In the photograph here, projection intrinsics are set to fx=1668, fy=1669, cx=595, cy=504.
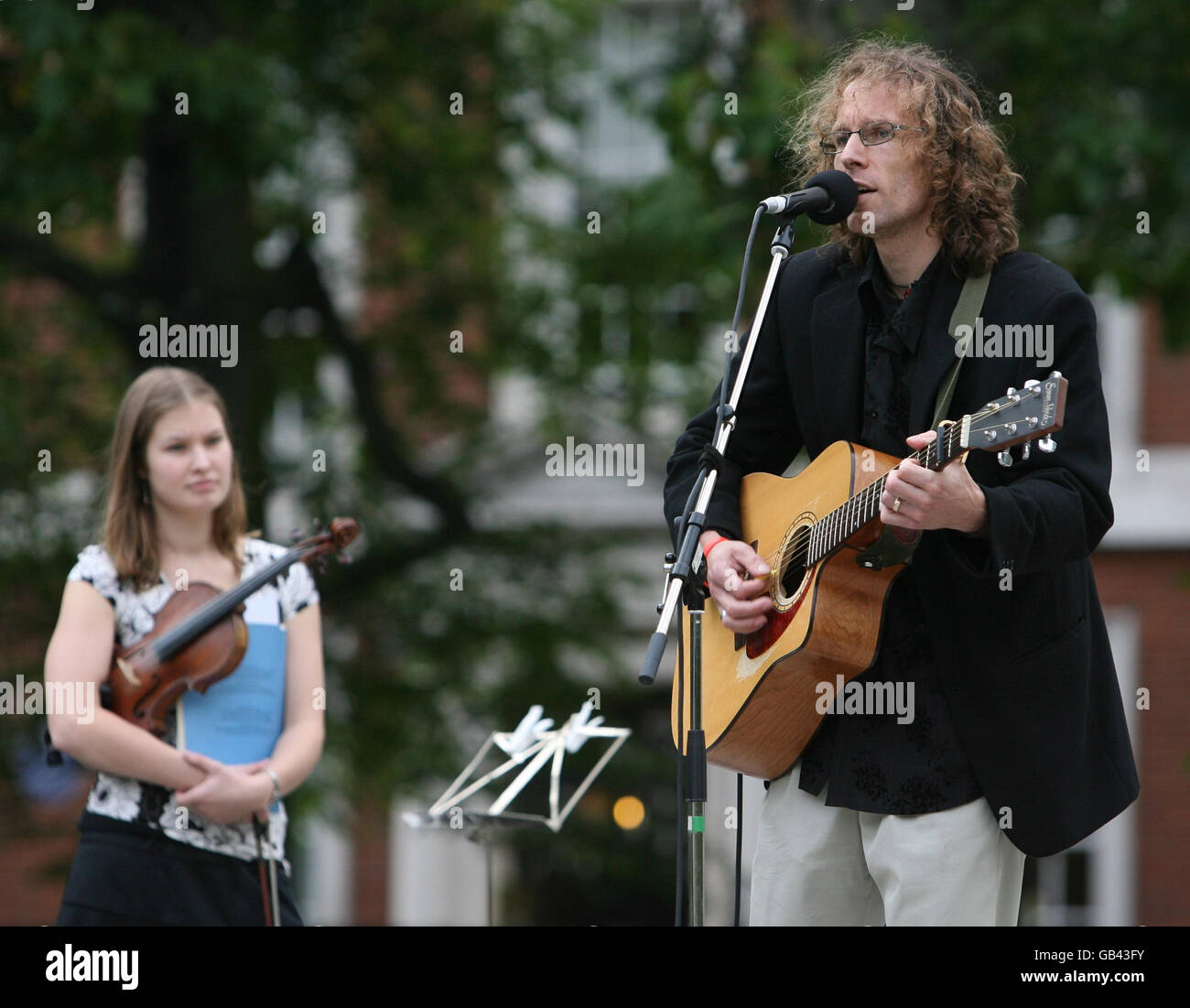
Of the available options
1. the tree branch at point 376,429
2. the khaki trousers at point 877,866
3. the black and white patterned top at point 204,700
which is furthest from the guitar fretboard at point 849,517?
the tree branch at point 376,429

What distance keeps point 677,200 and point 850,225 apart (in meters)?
4.33

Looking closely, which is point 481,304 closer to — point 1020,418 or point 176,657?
point 176,657

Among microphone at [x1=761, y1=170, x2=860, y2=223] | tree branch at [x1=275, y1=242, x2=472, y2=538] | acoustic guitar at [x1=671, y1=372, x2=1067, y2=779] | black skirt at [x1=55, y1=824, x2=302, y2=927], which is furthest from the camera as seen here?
tree branch at [x1=275, y1=242, x2=472, y2=538]

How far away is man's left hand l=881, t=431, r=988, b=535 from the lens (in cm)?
265

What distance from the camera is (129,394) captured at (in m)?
4.06

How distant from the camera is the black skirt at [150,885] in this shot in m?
3.65

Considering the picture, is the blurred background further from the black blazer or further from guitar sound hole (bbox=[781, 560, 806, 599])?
the black blazer

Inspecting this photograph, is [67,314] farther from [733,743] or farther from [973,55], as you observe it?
[733,743]

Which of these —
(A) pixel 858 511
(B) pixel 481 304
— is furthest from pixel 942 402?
(B) pixel 481 304

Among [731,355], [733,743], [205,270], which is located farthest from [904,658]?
[205,270]

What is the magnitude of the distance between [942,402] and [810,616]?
0.45 meters

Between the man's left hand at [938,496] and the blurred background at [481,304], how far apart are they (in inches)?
169

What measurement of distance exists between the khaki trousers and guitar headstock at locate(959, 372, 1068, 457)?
25.6 inches

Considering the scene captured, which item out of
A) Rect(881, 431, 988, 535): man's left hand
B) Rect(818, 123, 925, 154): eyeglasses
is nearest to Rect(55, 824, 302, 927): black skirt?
Rect(881, 431, 988, 535): man's left hand
